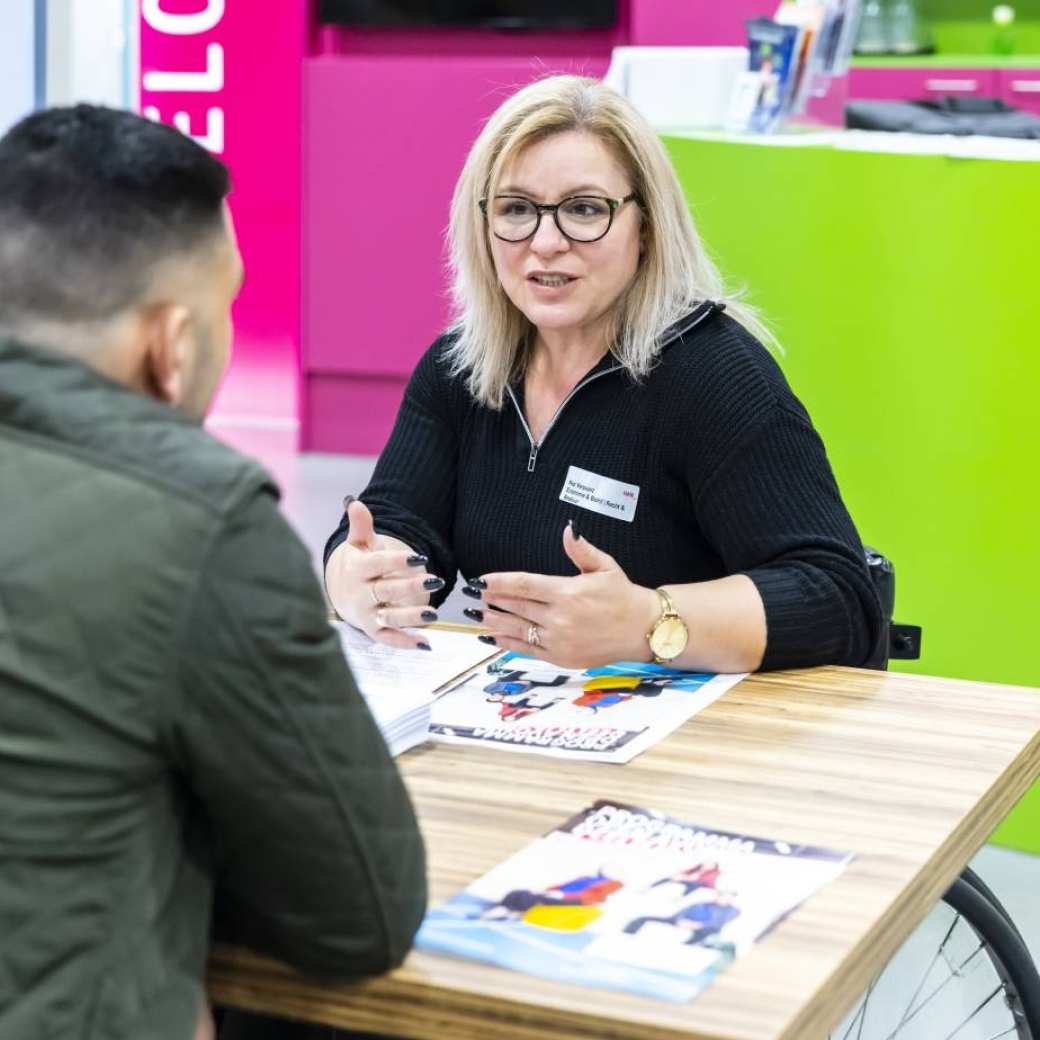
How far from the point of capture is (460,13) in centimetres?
673

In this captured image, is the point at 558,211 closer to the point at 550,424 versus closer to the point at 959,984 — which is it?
the point at 550,424

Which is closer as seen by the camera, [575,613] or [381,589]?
[575,613]

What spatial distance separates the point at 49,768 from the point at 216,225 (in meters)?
0.38

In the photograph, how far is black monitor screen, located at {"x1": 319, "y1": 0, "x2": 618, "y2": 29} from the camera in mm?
6598

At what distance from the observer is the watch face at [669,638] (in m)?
1.90

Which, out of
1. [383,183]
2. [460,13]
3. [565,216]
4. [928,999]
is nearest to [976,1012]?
[928,999]

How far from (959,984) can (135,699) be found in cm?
174

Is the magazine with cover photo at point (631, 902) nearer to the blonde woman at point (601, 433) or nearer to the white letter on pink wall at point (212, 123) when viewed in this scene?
the blonde woman at point (601, 433)

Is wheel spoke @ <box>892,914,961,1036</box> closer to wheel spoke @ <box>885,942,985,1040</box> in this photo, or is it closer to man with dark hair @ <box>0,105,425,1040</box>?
wheel spoke @ <box>885,942,985,1040</box>

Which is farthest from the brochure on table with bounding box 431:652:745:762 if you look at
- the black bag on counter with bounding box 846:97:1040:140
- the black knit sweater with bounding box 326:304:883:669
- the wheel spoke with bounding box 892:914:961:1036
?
the black bag on counter with bounding box 846:97:1040:140

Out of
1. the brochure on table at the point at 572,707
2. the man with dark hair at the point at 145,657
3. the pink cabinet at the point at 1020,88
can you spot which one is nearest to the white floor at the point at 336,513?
the brochure on table at the point at 572,707

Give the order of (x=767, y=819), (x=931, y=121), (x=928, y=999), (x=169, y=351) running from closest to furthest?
(x=169, y=351) < (x=767, y=819) < (x=928, y=999) < (x=931, y=121)

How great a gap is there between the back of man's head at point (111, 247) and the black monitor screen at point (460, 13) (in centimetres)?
565

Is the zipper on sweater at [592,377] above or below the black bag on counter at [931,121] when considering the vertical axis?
below
